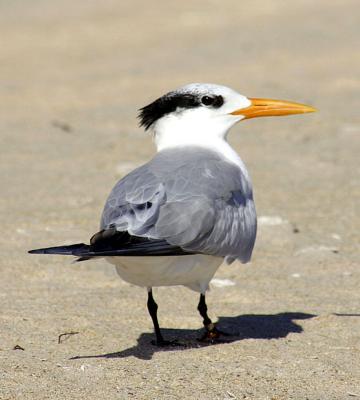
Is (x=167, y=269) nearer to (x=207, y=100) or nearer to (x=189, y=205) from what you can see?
(x=189, y=205)

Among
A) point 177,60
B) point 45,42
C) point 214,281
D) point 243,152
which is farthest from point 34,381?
point 45,42

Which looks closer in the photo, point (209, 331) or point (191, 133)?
point (209, 331)

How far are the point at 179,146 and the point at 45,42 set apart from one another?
8589 millimetres

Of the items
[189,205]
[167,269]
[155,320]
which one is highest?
[189,205]

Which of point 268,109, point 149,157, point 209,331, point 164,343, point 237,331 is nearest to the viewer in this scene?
point 164,343

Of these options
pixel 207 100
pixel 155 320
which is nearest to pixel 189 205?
pixel 155 320

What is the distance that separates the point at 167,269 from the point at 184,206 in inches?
11.1

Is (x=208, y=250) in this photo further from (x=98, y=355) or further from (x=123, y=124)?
(x=123, y=124)

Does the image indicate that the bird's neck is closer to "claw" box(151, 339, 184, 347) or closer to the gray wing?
the gray wing

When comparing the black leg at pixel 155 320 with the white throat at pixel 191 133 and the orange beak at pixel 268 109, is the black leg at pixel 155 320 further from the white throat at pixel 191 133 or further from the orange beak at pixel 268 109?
the orange beak at pixel 268 109

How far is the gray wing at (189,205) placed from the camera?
4.35 m

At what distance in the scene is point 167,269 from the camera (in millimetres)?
4457

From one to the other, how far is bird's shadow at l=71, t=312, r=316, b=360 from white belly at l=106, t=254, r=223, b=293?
29 cm

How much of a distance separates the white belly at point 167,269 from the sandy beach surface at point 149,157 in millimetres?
317
